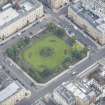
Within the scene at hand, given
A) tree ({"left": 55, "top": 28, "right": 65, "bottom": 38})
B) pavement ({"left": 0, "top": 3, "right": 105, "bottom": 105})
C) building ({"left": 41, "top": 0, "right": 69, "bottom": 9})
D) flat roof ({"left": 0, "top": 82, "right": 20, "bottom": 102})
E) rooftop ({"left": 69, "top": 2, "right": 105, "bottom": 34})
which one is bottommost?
pavement ({"left": 0, "top": 3, "right": 105, "bottom": 105})

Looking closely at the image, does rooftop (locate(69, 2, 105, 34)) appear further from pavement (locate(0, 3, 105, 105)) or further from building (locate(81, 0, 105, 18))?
pavement (locate(0, 3, 105, 105))

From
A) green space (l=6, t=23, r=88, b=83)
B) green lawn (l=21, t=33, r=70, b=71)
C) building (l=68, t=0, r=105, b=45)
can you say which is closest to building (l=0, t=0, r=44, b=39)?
green space (l=6, t=23, r=88, b=83)

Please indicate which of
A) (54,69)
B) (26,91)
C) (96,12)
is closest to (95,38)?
(96,12)

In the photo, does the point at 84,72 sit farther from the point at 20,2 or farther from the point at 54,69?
the point at 20,2

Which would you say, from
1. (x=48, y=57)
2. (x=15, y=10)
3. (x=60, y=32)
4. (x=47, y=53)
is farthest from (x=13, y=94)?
(x=15, y=10)

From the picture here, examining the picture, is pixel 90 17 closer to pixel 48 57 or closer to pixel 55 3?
pixel 55 3

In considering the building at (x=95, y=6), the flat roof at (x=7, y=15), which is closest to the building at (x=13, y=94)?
the flat roof at (x=7, y=15)
